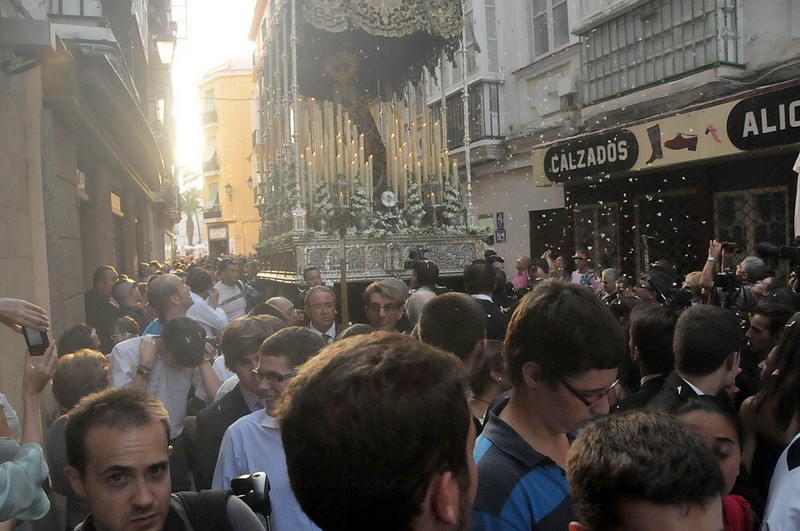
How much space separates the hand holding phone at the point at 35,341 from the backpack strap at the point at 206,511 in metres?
1.07

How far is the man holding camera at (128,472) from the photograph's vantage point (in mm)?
2113

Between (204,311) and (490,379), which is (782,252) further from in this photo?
(204,311)

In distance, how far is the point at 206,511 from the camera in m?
2.10

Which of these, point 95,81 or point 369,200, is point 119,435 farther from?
point 369,200

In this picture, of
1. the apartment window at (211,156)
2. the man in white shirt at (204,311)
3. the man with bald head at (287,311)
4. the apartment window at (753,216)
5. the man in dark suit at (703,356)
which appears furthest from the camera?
the apartment window at (211,156)

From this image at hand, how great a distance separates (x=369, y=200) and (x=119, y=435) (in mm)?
8698

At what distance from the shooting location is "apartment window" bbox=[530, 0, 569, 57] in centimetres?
1475

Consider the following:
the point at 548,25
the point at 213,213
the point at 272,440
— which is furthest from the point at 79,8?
the point at 213,213

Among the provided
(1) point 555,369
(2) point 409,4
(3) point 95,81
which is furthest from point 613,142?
(1) point 555,369

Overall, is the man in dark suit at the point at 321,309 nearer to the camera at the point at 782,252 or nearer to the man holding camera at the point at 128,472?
the camera at the point at 782,252

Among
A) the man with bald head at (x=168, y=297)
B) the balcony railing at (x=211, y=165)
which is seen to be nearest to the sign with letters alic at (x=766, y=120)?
the man with bald head at (x=168, y=297)

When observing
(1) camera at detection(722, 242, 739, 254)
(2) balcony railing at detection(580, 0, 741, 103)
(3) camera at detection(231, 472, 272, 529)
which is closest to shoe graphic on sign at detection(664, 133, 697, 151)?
(2) balcony railing at detection(580, 0, 741, 103)

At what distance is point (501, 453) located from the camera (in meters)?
2.02

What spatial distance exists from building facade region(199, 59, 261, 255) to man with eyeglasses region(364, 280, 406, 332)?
129 ft
